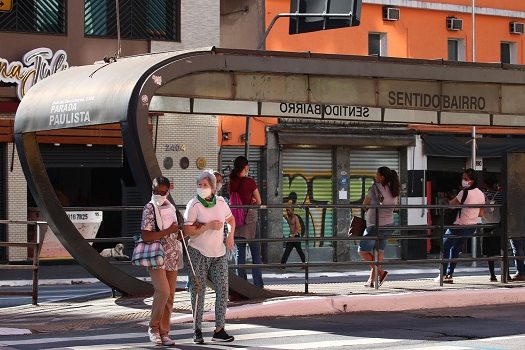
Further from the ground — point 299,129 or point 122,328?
point 299,129

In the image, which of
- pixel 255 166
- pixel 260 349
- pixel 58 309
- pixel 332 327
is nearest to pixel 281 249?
pixel 255 166

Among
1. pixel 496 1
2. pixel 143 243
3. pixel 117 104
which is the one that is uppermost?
pixel 496 1

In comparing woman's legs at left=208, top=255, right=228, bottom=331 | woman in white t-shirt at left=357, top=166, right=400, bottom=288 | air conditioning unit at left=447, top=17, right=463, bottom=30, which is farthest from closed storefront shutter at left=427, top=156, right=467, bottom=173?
woman's legs at left=208, top=255, right=228, bottom=331

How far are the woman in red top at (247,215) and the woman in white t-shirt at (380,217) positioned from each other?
171 cm

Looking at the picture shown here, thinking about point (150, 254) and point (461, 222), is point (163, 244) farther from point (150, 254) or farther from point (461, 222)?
point (461, 222)

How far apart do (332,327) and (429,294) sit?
292cm

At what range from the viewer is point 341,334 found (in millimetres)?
14375

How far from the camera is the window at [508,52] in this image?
41.1 metres

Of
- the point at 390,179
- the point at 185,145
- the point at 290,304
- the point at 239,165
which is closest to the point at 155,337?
the point at 290,304

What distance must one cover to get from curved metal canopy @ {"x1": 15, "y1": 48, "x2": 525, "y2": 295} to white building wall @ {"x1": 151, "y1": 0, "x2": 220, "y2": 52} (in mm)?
14647

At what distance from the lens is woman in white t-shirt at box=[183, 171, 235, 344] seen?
44.6 feet

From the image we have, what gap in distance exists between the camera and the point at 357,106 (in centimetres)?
1884

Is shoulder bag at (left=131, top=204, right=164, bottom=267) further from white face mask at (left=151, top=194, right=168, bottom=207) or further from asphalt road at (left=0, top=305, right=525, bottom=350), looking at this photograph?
asphalt road at (left=0, top=305, right=525, bottom=350)

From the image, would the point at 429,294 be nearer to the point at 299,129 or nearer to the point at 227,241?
the point at 227,241
